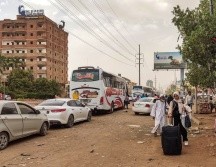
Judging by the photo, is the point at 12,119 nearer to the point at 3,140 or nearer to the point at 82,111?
the point at 3,140

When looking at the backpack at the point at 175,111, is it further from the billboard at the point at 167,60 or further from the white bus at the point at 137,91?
the billboard at the point at 167,60

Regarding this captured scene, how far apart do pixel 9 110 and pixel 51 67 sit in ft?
314

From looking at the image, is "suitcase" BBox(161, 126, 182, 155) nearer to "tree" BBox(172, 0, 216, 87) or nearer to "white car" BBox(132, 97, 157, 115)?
"tree" BBox(172, 0, 216, 87)

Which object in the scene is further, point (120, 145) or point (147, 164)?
point (120, 145)

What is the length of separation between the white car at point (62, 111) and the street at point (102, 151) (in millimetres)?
2199

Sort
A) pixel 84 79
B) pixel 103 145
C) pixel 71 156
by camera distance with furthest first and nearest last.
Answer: pixel 84 79, pixel 103 145, pixel 71 156

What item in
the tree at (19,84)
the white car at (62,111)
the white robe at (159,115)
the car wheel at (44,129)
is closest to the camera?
the white robe at (159,115)

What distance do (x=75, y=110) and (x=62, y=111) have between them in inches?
64.0

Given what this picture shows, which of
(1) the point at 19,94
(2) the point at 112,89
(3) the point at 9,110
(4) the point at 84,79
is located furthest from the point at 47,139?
(1) the point at 19,94

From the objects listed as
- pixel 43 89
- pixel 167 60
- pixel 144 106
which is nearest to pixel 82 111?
pixel 144 106

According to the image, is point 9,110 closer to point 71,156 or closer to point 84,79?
point 71,156

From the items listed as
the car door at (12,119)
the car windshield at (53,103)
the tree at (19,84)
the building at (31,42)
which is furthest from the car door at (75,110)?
the building at (31,42)

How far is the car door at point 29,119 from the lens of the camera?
13547 millimetres

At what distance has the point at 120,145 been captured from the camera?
41.8ft
